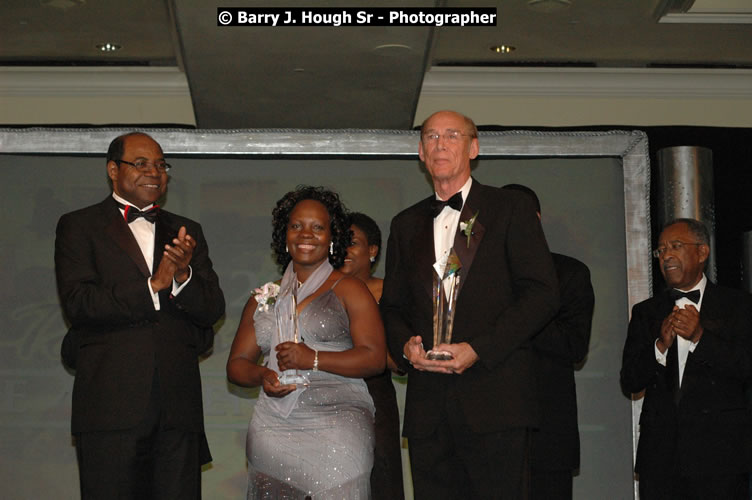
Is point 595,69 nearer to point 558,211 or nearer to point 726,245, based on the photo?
point 726,245

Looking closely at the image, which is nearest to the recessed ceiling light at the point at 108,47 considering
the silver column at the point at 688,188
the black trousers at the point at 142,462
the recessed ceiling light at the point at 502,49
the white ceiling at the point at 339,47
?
the white ceiling at the point at 339,47

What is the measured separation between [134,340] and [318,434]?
75 cm

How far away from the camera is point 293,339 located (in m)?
3.62

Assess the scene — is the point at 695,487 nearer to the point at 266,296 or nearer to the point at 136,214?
the point at 266,296

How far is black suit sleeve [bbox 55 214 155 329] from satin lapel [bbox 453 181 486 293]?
1115 millimetres

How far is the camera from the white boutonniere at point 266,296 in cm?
371

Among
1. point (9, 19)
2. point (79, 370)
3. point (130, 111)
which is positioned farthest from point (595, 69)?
point (79, 370)

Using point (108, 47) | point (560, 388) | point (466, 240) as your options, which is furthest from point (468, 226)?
point (108, 47)

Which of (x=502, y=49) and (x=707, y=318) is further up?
(x=502, y=49)

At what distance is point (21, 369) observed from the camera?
552cm

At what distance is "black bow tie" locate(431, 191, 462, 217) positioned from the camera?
347 cm

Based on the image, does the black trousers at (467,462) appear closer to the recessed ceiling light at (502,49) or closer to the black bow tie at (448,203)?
the black bow tie at (448,203)

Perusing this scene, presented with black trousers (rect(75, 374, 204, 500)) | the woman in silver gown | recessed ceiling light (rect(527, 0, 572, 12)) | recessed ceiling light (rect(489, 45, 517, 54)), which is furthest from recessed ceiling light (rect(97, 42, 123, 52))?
black trousers (rect(75, 374, 204, 500))

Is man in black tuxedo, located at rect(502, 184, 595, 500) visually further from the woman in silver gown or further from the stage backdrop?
the stage backdrop
